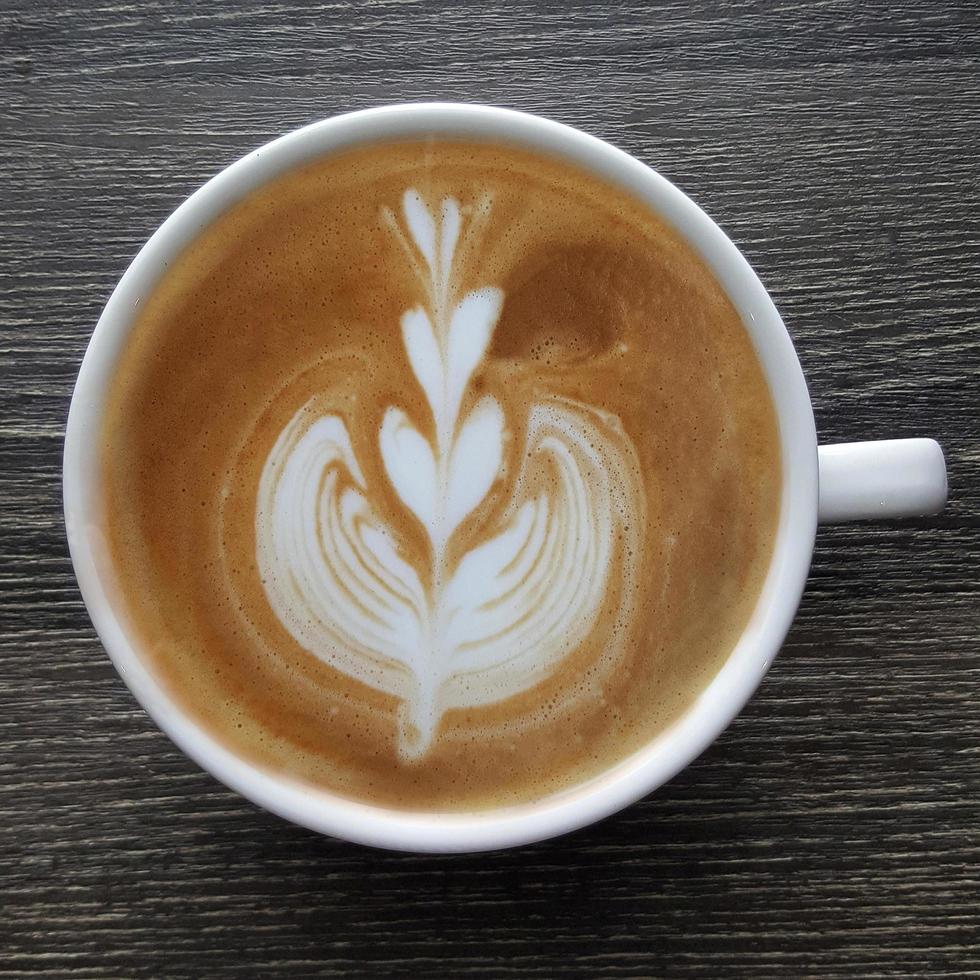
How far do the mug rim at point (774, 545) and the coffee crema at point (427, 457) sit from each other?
0.02 meters

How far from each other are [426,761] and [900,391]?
686 millimetres

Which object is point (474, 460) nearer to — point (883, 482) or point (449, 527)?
→ point (449, 527)

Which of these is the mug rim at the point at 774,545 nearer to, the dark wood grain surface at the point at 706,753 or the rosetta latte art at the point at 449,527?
the rosetta latte art at the point at 449,527

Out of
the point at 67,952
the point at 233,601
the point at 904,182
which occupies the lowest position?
the point at 67,952

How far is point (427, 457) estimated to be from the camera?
87cm

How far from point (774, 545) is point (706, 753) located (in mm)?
310

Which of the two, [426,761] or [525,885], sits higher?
[426,761]

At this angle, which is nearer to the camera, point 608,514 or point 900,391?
point 608,514

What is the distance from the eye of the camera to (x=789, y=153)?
42.1 inches

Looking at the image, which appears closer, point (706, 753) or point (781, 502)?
point (781, 502)

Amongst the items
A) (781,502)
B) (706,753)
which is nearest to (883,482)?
(781,502)

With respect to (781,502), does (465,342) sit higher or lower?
higher

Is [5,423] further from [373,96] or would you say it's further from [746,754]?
[746,754]

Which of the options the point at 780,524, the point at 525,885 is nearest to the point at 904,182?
the point at 780,524
